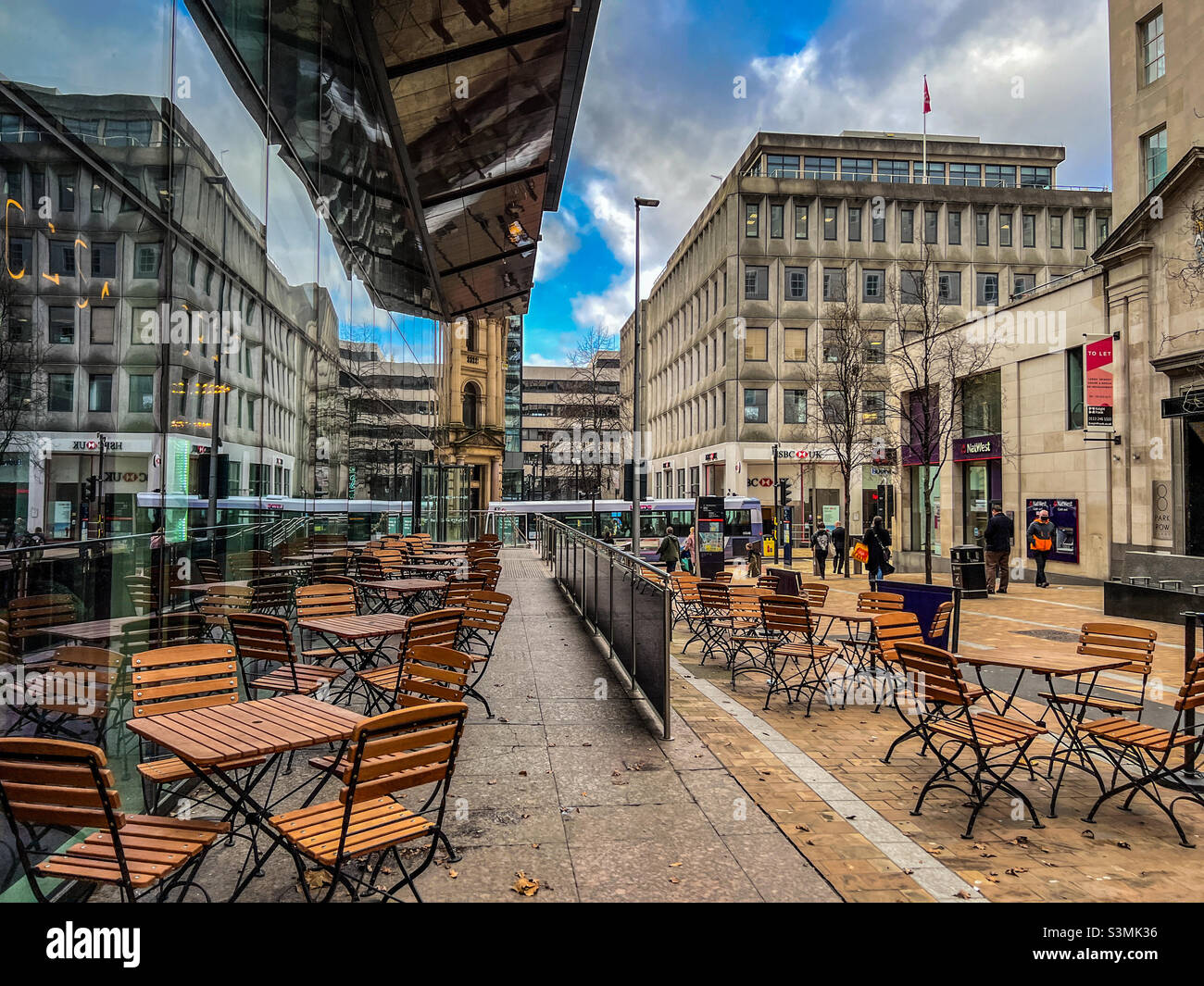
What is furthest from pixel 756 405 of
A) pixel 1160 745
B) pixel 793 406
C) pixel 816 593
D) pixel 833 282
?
pixel 1160 745

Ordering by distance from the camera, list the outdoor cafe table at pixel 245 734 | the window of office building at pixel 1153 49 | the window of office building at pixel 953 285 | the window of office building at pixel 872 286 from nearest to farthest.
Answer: the outdoor cafe table at pixel 245 734 → the window of office building at pixel 1153 49 → the window of office building at pixel 872 286 → the window of office building at pixel 953 285

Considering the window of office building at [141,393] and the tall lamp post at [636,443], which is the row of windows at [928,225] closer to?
the tall lamp post at [636,443]

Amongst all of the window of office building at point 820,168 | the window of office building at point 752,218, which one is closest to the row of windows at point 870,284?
the window of office building at point 752,218

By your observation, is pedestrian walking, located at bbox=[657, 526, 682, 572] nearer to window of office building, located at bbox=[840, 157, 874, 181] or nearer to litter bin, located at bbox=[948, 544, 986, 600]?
litter bin, located at bbox=[948, 544, 986, 600]

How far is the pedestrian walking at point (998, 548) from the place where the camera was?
20.5 m

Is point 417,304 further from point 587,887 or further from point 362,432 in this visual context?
point 587,887

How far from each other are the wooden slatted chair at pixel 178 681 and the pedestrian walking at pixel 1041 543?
2246 centimetres

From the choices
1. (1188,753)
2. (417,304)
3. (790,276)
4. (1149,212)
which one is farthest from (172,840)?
(790,276)

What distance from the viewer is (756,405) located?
1948 inches

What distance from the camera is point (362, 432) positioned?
1520 cm

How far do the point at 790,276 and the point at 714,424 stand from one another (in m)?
10.2

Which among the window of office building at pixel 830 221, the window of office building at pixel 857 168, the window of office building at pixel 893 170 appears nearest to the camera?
the window of office building at pixel 830 221

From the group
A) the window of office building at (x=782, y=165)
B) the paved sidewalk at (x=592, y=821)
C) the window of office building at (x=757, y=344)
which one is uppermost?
the window of office building at (x=782, y=165)

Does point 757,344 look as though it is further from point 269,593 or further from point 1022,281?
point 269,593
